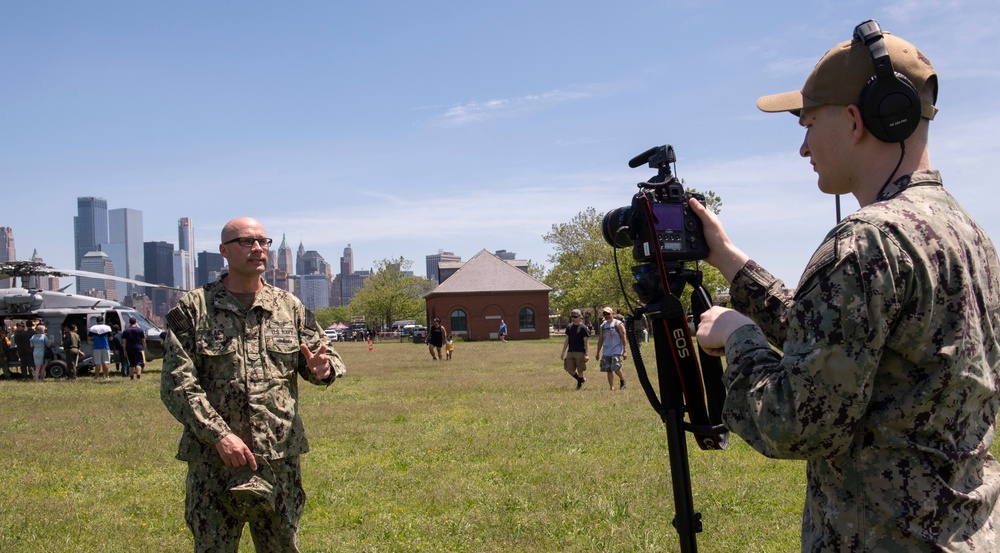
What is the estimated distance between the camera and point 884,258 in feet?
5.35

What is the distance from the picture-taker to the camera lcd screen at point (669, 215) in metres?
2.30

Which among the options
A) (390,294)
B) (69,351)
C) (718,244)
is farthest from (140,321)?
(390,294)

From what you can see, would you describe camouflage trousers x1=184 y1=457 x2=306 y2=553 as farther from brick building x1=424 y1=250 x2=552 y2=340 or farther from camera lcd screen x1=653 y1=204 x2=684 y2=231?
brick building x1=424 y1=250 x2=552 y2=340

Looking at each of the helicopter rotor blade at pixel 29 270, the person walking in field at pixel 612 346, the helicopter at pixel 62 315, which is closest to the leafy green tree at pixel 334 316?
the helicopter at pixel 62 315

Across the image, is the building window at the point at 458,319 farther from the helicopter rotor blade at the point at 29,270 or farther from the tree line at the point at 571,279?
the helicopter rotor blade at the point at 29,270

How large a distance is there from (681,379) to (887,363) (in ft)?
2.43

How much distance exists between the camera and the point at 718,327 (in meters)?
1.90

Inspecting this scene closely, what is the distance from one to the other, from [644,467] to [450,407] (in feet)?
22.8

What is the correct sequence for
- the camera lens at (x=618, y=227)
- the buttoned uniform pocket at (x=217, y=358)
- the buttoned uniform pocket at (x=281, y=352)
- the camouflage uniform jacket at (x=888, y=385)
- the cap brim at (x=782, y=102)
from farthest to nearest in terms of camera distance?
1. the buttoned uniform pocket at (x=281, y=352)
2. the buttoned uniform pocket at (x=217, y=358)
3. the camera lens at (x=618, y=227)
4. the cap brim at (x=782, y=102)
5. the camouflage uniform jacket at (x=888, y=385)

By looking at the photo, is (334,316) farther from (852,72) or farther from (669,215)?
(852,72)

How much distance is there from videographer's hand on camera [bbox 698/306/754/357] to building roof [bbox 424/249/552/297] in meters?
65.9

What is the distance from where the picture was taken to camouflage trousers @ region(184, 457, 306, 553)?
154 inches

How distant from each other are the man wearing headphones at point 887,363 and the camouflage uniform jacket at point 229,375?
2852 mm

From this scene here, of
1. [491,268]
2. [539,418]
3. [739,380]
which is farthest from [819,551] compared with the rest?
[491,268]
